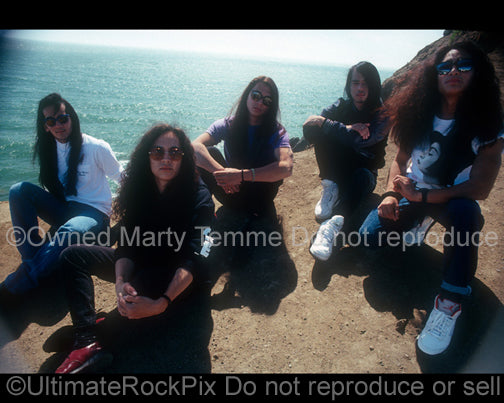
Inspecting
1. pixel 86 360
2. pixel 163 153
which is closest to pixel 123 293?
pixel 86 360

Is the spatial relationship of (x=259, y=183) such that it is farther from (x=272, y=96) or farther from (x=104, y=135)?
(x=104, y=135)

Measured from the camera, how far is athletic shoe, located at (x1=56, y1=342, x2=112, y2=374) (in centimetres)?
251

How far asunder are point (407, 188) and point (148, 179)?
3.10m

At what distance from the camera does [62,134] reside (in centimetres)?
390

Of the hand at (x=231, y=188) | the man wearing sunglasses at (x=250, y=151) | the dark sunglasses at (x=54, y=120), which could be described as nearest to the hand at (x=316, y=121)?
the man wearing sunglasses at (x=250, y=151)

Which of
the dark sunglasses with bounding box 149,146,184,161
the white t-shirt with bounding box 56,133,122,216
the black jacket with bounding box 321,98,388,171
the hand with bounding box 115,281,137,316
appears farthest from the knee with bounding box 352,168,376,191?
the white t-shirt with bounding box 56,133,122,216

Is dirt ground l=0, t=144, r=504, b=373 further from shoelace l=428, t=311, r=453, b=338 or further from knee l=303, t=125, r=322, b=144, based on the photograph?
knee l=303, t=125, r=322, b=144

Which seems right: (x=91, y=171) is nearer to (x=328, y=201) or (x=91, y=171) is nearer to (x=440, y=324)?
(x=328, y=201)

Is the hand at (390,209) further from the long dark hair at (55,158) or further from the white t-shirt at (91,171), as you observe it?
the long dark hair at (55,158)

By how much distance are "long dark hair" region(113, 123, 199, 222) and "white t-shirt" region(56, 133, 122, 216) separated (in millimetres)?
965

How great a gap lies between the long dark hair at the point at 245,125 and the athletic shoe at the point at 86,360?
9.81ft

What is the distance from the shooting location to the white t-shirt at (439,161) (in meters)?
3.25
